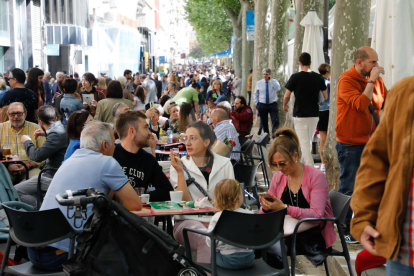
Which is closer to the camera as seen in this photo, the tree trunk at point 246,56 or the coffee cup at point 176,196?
the coffee cup at point 176,196

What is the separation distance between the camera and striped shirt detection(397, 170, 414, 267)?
7.07 feet

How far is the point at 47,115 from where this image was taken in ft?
22.6

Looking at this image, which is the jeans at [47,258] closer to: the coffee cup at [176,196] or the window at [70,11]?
the coffee cup at [176,196]

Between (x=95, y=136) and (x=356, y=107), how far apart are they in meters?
2.66

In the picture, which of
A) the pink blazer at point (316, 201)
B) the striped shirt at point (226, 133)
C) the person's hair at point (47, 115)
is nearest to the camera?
the pink blazer at point (316, 201)

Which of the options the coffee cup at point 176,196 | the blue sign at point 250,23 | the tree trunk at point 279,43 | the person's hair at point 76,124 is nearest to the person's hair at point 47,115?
the person's hair at point 76,124

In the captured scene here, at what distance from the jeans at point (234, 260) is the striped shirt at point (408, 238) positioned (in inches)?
71.7

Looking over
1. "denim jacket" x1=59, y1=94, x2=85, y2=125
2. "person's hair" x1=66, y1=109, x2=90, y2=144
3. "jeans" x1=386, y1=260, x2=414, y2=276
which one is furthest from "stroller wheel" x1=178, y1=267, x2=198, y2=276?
"denim jacket" x1=59, y1=94, x2=85, y2=125

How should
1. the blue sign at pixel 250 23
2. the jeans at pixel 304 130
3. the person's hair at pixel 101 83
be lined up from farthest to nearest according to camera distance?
the blue sign at pixel 250 23 < the person's hair at pixel 101 83 < the jeans at pixel 304 130

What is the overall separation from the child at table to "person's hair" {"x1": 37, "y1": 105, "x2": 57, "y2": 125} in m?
3.58

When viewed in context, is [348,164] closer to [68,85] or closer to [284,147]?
[284,147]

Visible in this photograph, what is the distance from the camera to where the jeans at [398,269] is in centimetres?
218

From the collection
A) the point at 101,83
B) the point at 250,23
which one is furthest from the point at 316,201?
the point at 250,23

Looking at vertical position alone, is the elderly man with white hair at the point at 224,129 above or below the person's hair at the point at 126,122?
below
